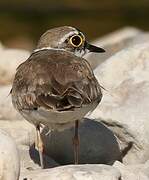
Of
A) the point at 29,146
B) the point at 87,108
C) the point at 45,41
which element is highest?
the point at 45,41

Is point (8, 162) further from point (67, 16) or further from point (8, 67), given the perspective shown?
point (67, 16)

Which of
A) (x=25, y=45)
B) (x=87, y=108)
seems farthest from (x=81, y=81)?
(x=25, y=45)

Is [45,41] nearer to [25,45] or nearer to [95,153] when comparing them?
[95,153]

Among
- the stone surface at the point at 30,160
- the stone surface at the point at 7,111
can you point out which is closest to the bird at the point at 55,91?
the stone surface at the point at 30,160

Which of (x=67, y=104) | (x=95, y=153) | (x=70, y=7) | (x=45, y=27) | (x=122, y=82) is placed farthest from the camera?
(x=70, y=7)

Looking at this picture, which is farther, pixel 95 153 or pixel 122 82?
pixel 122 82

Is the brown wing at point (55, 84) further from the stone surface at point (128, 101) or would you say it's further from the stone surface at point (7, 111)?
the stone surface at point (7, 111)

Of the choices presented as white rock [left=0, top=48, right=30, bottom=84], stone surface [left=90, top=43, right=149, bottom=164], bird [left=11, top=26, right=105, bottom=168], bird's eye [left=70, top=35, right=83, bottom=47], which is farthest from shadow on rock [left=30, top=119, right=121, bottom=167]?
white rock [left=0, top=48, right=30, bottom=84]
